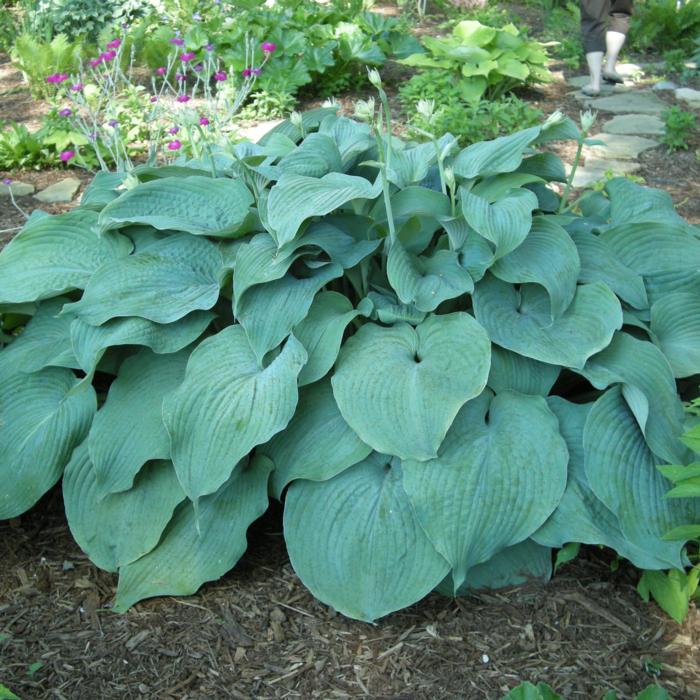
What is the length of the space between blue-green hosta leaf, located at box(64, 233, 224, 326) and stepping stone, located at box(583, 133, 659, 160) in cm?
380

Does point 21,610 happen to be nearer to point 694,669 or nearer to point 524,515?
point 524,515

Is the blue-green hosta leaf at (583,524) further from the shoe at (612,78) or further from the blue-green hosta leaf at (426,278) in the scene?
the shoe at (612,78)

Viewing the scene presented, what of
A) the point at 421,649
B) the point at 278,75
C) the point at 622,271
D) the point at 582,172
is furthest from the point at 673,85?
the point at 421,649

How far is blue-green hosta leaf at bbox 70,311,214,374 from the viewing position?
8.54ft

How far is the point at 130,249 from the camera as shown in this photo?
2.94 metres

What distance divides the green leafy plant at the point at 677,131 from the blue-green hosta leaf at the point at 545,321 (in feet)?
12.2

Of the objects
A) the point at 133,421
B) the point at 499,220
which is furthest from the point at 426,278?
the point at 133,421

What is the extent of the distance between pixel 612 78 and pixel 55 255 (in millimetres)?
5738

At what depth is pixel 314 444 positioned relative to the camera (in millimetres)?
2545

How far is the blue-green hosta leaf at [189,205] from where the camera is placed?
2828mm

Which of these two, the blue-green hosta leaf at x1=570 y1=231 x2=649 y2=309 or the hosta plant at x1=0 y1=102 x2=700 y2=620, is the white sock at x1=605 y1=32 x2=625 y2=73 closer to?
the hosta plant at x1=0 y1=102 x2=700 y2=620

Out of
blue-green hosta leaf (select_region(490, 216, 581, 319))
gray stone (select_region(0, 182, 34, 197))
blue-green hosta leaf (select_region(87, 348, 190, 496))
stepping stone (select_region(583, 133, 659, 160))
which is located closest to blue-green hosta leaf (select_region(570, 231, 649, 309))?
blue-green hosta leaf (select_region(490, 216, 581, 319))

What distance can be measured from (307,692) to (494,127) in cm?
429

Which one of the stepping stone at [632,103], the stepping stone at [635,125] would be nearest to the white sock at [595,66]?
the stepping stone at [632,103]
